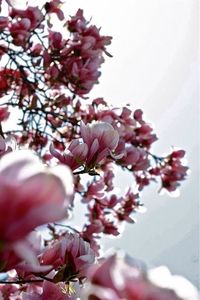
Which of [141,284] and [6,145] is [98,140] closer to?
[6,145]

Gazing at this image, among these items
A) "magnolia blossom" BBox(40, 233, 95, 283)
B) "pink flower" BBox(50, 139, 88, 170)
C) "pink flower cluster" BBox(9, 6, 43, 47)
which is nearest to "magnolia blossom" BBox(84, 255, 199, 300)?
"magnolia blossom" BBox(40, 233, 95, 283)

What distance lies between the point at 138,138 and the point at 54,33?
2.34 feet

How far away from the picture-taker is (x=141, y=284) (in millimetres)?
366

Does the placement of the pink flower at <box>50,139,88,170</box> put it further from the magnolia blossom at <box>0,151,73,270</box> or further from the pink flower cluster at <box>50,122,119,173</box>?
the magnolia blossom at <box>0,151,73,270</box>

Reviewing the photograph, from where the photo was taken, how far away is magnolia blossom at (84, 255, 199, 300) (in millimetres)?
365

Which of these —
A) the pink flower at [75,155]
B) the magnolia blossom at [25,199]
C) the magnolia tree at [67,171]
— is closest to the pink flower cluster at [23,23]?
the magnolia tree at [67,171]

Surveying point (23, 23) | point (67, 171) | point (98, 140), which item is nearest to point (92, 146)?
point (98, 140)

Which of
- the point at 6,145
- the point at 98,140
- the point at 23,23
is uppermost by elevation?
the point at 23,23

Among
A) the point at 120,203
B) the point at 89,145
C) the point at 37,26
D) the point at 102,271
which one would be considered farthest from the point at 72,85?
the point at 102,271

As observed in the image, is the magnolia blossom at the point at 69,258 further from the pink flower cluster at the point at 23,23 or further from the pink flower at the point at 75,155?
the pink flower cluster at the point at 23,23

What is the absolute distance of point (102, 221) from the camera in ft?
9.02

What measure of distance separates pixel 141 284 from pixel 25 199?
0.10 m

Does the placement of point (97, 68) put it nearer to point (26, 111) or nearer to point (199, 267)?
point (26, 111)

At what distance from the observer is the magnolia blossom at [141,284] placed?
37cm
